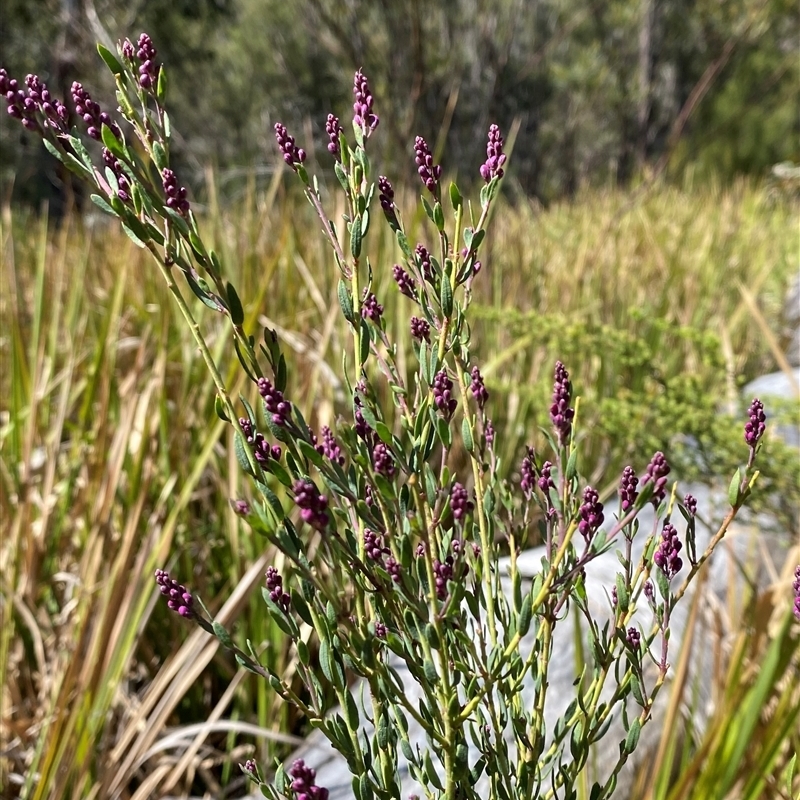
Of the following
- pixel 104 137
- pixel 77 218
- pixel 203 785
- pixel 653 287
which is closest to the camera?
pixel 104 137

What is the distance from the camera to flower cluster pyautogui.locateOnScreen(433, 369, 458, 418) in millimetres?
365

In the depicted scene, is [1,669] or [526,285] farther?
[526,285]

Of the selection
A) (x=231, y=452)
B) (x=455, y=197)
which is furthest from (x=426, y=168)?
(x=231, y=452)

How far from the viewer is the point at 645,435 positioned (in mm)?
1286

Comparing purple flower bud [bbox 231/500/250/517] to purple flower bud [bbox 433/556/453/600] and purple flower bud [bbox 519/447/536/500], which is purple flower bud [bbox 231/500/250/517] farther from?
purple flower bud [bbox 519/447/536/500]

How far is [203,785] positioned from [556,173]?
11964 mm

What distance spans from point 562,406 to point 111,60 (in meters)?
0.29

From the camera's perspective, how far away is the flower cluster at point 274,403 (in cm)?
29

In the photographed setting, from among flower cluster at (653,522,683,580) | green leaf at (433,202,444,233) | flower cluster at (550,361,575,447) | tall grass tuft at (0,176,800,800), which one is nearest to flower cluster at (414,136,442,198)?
green leaf at (433,202,444,233)

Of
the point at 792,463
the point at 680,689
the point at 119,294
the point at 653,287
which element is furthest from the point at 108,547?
the point at 653,287

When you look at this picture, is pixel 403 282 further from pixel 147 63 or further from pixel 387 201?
pixel 147 63

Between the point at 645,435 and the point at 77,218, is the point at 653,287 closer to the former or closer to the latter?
the point at 645,435

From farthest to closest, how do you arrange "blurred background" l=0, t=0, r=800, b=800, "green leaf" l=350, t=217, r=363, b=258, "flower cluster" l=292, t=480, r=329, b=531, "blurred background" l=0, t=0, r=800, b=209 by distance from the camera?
"blurred background" l=0, t=0, r=800, b=209 → "blurred background" l=0, t=0, r=800, b=800 → "green leaf" l=350, t=217, r=363, b=258 → "flower cluster" l=292, t=480, r=329, b=531

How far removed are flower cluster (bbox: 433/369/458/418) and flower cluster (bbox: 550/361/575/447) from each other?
0.06m
